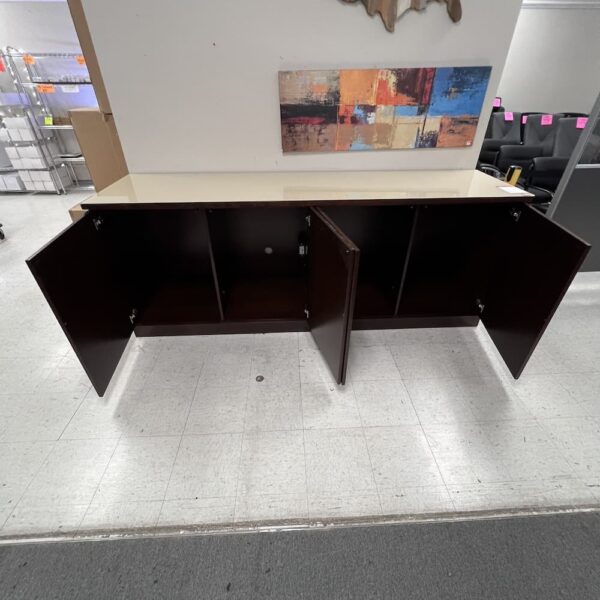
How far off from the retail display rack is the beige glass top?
128 inches

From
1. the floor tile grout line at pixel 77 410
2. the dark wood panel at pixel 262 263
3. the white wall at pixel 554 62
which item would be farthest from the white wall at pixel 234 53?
the white wall at pixel 554 62

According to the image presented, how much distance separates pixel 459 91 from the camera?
5.67 feet

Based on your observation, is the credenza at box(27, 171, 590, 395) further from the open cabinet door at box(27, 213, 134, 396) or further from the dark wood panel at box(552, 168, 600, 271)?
the dark wood panel at box(552, 168, 600, 271)

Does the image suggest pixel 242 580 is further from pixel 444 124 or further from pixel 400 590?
pixel 444 124

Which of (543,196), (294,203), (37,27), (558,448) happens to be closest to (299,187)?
(294,203)

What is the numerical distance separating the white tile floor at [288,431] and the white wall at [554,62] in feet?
16.3

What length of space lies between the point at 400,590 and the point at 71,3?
9.64 feet

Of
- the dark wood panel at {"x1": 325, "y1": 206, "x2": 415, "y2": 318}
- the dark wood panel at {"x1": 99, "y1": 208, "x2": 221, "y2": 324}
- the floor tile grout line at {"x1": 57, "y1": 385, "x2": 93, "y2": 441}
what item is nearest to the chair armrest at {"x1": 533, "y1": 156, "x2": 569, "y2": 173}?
the dark wood panel at {"x1": 325, "y1": 206, "x2": 415, "y2": 318}

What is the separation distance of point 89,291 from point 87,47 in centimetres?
138

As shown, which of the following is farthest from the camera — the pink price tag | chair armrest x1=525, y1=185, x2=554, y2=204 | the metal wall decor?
the pink price tag

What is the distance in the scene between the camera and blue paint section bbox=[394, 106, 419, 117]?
69.2 inches

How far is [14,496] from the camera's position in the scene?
1173 mm

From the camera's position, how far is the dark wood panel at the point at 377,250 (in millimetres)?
1848

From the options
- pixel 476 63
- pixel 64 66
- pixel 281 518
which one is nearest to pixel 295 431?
pixel 281 518
